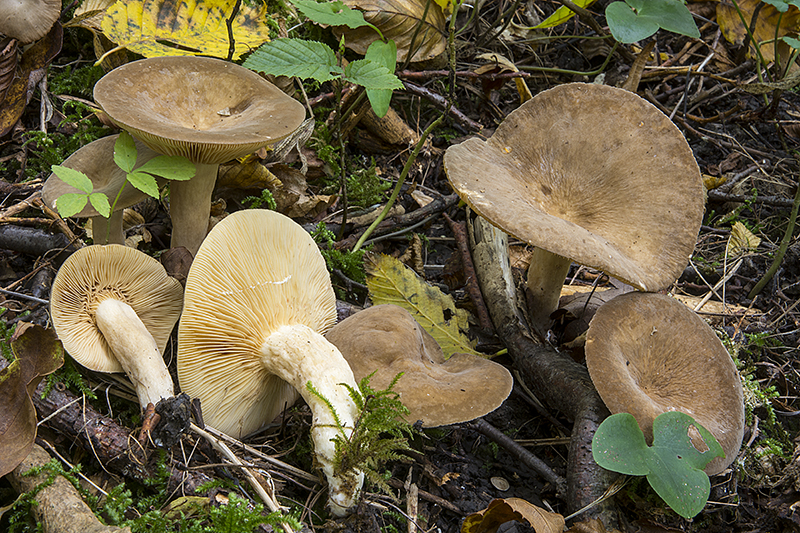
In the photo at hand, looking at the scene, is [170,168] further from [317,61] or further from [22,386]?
[22,386]

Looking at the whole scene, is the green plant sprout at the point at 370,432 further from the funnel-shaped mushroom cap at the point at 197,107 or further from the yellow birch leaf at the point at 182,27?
the yellow birch leaf at the point at 182,27

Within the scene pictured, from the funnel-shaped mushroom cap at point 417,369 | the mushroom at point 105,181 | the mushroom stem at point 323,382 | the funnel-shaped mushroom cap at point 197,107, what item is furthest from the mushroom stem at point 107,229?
the funnel-shaped mushroom cap at point 417,369

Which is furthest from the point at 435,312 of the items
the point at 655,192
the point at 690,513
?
the point at 690,513

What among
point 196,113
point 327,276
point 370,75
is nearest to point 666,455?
point 327,276

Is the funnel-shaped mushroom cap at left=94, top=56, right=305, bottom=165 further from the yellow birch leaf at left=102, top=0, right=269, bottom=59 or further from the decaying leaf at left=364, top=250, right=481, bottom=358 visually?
the decaying leaf at left=364, top=250, right=481, bottom=358

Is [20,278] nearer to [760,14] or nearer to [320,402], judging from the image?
[320,402]

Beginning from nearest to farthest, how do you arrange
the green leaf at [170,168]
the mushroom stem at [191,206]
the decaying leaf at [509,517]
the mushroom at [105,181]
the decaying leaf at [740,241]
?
the decaying leaf at [509,517] < the green leaf at [170,168] < the mushroom at [105,181] < the mushroom stem at [191,206] < the decaying leaf at [740,241]

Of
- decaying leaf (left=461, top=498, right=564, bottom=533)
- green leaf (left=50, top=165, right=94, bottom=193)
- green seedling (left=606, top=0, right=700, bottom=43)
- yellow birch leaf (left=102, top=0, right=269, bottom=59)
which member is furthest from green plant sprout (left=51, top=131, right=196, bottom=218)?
green seedling (left=606, top=0, right=700, bottom=43)
